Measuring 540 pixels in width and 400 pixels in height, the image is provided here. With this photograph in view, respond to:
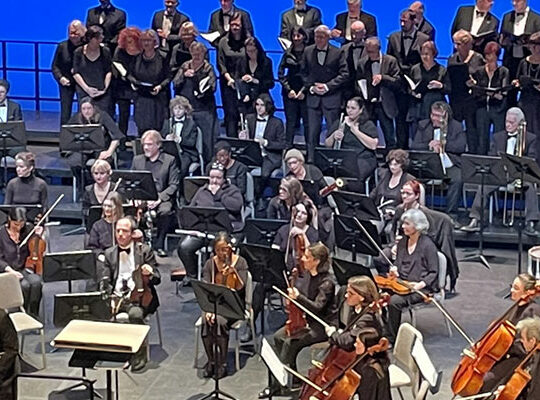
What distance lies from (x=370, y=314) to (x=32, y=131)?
822 cm

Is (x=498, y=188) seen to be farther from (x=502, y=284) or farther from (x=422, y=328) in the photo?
(x=422, y=328)

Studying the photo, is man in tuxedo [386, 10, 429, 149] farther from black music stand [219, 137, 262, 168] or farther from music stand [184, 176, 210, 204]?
music stand [184, 176, 210, 204]

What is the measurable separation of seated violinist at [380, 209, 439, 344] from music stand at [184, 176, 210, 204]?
93.2 inches

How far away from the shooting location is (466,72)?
504 inches

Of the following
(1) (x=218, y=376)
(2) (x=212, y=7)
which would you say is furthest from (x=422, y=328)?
(2) (x=212, y=7)

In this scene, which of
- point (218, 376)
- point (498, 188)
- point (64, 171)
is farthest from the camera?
point (64, 171)

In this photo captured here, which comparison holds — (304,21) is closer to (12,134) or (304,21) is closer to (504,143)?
(504,143)

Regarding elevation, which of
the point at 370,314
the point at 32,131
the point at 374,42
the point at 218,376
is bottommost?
the point at 218,376

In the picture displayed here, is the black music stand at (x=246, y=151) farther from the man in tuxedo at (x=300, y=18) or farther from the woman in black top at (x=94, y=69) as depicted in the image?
the woman in black top at (x=94, y=69)

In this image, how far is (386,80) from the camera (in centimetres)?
1295

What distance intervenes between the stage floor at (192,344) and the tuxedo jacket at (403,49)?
7.99 feet

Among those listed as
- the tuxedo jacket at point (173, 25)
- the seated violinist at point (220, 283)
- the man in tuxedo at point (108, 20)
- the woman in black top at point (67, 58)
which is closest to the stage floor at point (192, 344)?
the seated violinist at point (220, 283)

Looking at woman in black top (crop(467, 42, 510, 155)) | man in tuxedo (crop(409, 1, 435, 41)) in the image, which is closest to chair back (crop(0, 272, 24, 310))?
woman in black top (crop(467, 42, 510, 155))

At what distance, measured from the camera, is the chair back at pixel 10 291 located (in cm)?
929
